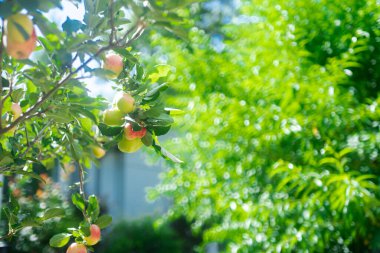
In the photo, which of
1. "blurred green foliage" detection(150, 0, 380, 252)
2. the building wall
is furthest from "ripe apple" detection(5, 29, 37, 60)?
the building wall

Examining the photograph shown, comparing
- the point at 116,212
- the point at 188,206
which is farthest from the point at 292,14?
the point at 116,212

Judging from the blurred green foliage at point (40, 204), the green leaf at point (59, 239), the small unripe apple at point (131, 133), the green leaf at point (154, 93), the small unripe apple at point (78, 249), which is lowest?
the blurred green foliage at point (40, 204)

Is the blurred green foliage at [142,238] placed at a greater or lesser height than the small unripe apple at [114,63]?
lesser

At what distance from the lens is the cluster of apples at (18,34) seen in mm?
610

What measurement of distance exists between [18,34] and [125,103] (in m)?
0.27

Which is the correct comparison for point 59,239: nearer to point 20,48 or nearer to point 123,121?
point 123,121

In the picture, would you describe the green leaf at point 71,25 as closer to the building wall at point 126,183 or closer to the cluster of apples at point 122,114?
the cluster of apples at point 122,114

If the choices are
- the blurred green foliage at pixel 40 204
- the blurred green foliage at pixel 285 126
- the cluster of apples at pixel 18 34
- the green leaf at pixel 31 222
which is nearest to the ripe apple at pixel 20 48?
the cluster of apples at pixel 18 34

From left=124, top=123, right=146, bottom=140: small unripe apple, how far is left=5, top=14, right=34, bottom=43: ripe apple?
306 mm

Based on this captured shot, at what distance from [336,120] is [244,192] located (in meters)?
0.61

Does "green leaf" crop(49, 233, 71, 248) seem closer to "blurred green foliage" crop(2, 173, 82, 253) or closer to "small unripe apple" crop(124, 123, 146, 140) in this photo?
"small unripe apple" crop(124, 123, 146, 140)

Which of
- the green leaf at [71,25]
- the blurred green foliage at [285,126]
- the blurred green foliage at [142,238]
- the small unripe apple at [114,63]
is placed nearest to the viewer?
the green leaf at [71,25]

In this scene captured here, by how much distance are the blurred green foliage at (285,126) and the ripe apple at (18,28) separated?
1429mm

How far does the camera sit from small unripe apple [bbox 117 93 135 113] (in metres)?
0.85
